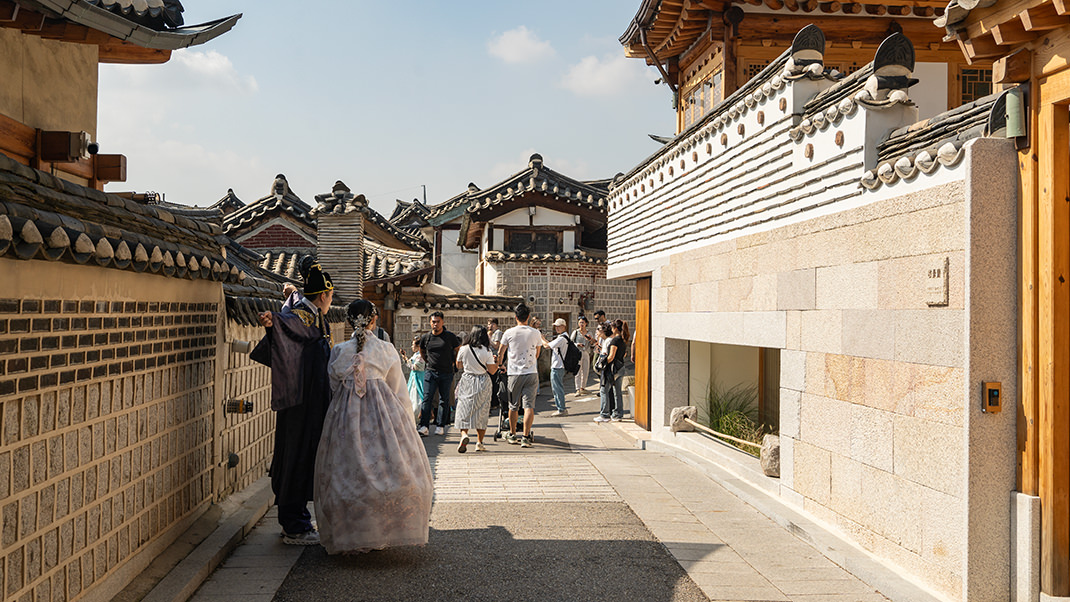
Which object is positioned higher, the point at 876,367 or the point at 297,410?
the point at 876,367

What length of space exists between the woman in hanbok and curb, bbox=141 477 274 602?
0.72 meters

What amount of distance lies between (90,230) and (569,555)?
147 inches

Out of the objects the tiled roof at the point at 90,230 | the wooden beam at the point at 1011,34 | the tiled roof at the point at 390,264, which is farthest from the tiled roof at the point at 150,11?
the tiled roof at the point at 390,264

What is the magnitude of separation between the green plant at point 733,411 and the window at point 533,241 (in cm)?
1517

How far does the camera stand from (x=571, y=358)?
581 inches

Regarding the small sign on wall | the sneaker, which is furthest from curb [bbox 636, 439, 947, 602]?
the sneaker

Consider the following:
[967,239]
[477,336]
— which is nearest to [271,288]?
[477,336]

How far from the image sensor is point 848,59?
11672mm

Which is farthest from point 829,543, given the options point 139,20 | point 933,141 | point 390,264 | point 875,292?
point 390,264

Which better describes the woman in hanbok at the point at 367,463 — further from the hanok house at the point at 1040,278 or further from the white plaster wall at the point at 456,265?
the white plaster wall at the point at 456,265

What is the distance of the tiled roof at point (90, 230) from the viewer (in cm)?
322

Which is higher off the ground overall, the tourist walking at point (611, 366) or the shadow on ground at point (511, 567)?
the tourist walking at point (611, 366)

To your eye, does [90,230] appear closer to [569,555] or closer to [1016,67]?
[569,555]

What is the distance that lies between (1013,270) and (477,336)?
7.13 m
